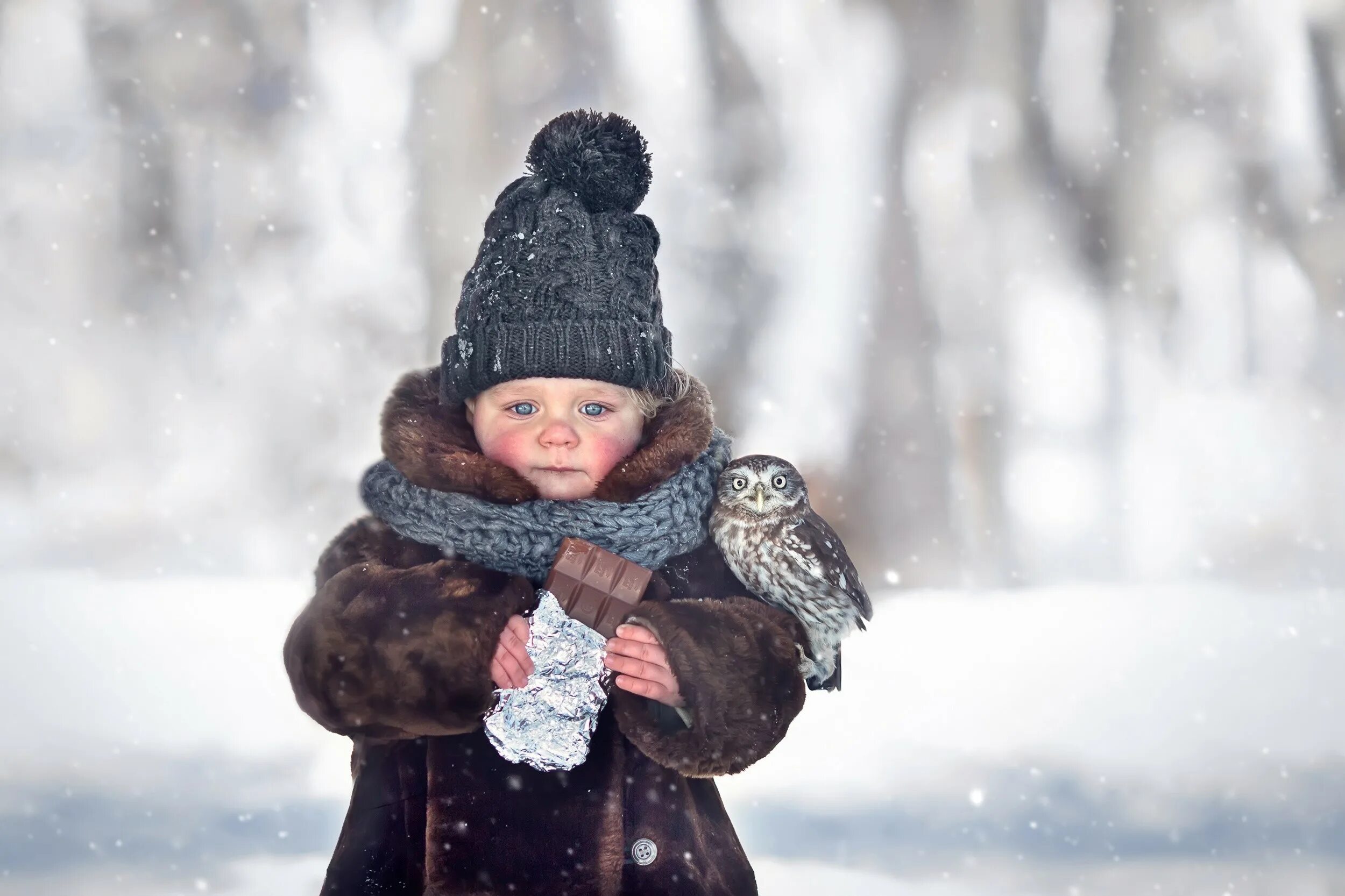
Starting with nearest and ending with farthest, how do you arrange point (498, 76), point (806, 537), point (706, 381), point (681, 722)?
point (681, 722), point (806, 537), point (706, 381), point (498, 76)

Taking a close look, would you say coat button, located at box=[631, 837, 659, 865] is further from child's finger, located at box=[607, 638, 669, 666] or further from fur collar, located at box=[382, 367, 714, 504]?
fur collar, located at box=[382, 367, 714, 504]

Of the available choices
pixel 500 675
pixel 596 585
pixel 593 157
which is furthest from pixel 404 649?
pixel 593 157

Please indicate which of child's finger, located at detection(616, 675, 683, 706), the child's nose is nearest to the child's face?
the child's nose

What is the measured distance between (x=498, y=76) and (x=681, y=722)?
1725 mm

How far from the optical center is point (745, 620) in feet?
4.81

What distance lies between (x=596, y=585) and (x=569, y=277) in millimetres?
387

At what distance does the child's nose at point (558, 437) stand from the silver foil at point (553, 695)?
19 cm


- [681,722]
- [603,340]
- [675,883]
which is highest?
[603,340]

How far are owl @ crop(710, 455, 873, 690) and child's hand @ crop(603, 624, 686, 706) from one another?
0.20 meters

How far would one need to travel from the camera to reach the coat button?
4.75 ft

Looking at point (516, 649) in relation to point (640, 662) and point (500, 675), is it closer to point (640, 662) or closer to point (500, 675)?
point (500, 675)

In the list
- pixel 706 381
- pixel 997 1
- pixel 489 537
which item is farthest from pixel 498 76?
pixel 489 537

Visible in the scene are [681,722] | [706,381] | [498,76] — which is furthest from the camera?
[498,76]

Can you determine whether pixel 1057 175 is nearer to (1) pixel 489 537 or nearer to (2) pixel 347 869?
(1) pixel 489 537
